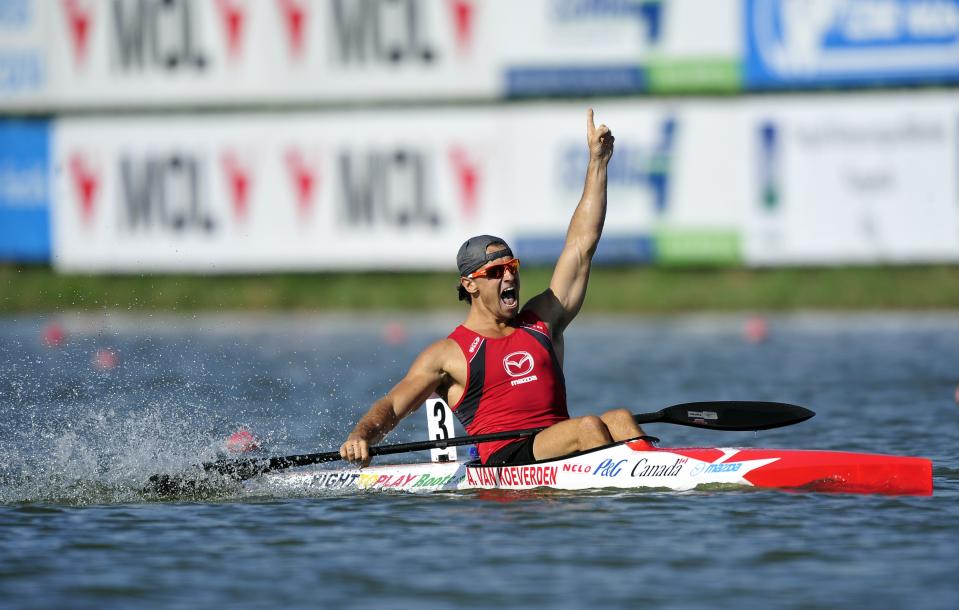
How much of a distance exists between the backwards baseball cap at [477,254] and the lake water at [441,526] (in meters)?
1.47

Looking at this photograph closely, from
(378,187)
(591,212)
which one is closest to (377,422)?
(591,212)

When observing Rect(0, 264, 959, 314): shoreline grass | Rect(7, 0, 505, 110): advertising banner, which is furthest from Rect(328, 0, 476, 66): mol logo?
Rect(0, 264, 959, 314): shoreline grass

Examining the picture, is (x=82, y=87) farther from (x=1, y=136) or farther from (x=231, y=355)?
(x=231, y=355)

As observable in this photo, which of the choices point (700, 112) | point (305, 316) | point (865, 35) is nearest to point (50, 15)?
point (305, 316)

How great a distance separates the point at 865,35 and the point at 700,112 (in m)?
3.14

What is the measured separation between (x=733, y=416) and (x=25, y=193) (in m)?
22.5

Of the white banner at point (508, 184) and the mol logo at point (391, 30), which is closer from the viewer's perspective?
the white banner at point (508, 184)

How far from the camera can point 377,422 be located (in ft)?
29.6

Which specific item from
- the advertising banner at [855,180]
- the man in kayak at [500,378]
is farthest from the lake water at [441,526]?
the advertising banner at [855,180]

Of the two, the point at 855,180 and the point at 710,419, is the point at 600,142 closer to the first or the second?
the point at 710,419

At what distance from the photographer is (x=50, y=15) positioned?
97.7ft

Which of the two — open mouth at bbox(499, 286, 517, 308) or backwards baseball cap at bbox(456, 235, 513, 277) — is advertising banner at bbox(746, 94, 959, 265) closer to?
backwards baseball cap at bbox(456, 235, 513, 277)

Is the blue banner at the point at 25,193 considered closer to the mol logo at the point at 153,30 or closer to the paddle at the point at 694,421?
the mol logo at the point at 153,30

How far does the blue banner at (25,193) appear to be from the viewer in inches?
1150
